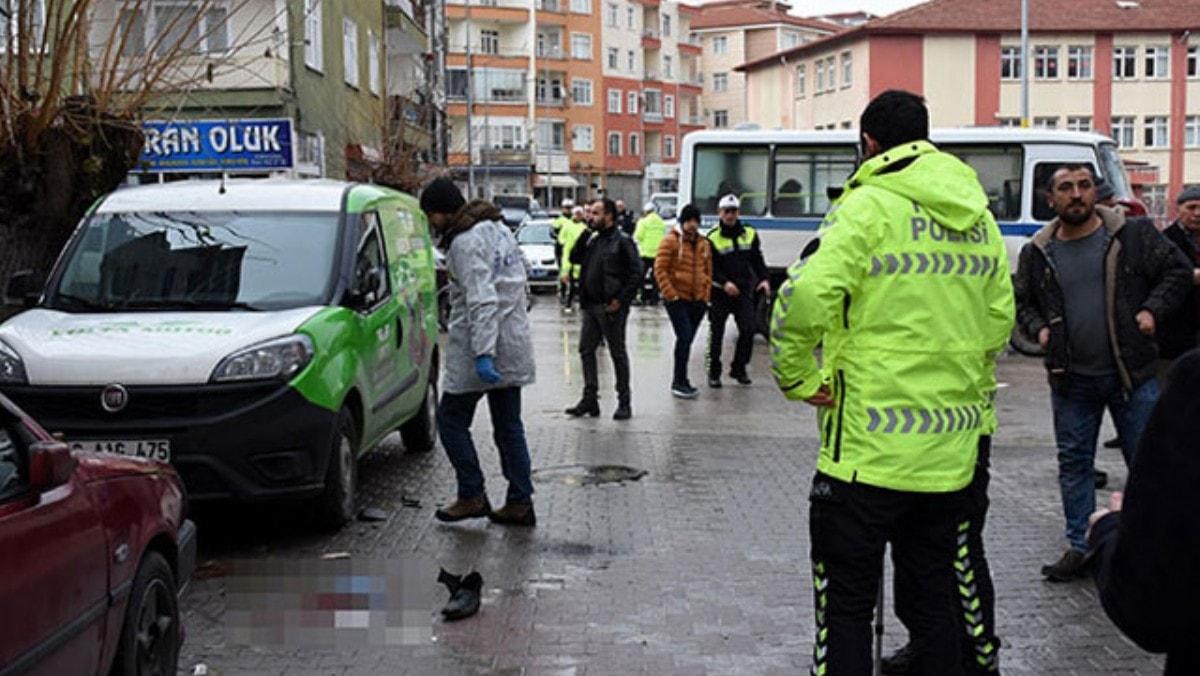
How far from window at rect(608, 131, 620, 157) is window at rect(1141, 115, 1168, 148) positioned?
34.3 m

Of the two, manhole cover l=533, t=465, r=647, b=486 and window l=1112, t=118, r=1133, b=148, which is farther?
window l=1112, t=118, r=1133, b=148

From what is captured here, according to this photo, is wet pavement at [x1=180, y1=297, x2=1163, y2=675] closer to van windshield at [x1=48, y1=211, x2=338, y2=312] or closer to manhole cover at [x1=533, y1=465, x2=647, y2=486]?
manhole cover at [x1=533, y1=465, x2=647, y2=486]

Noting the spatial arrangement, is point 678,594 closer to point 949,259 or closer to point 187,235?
point 949,259

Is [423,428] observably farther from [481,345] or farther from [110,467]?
[110,467]

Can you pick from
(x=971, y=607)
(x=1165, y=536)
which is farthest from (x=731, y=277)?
(x=1165, y=536)

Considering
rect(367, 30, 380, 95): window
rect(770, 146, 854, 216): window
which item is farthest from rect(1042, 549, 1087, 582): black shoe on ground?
rect(367, 30, 380, 95): window

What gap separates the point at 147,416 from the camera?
6.91m

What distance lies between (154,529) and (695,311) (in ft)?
31.8

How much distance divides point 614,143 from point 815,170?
6904 cm

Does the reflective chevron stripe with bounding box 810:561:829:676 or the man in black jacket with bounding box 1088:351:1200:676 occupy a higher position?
the man in black jacket with bounding box 1088:351:1200:676

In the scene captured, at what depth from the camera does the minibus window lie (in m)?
21.0

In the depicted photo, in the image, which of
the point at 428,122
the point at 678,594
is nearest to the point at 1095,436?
the point at 678,594

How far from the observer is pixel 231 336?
712 cm

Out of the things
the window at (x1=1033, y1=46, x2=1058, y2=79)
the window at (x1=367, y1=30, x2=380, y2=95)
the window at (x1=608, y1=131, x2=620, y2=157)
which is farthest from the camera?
the window at (x1=608, y1=131, x2=620, y2=157)
